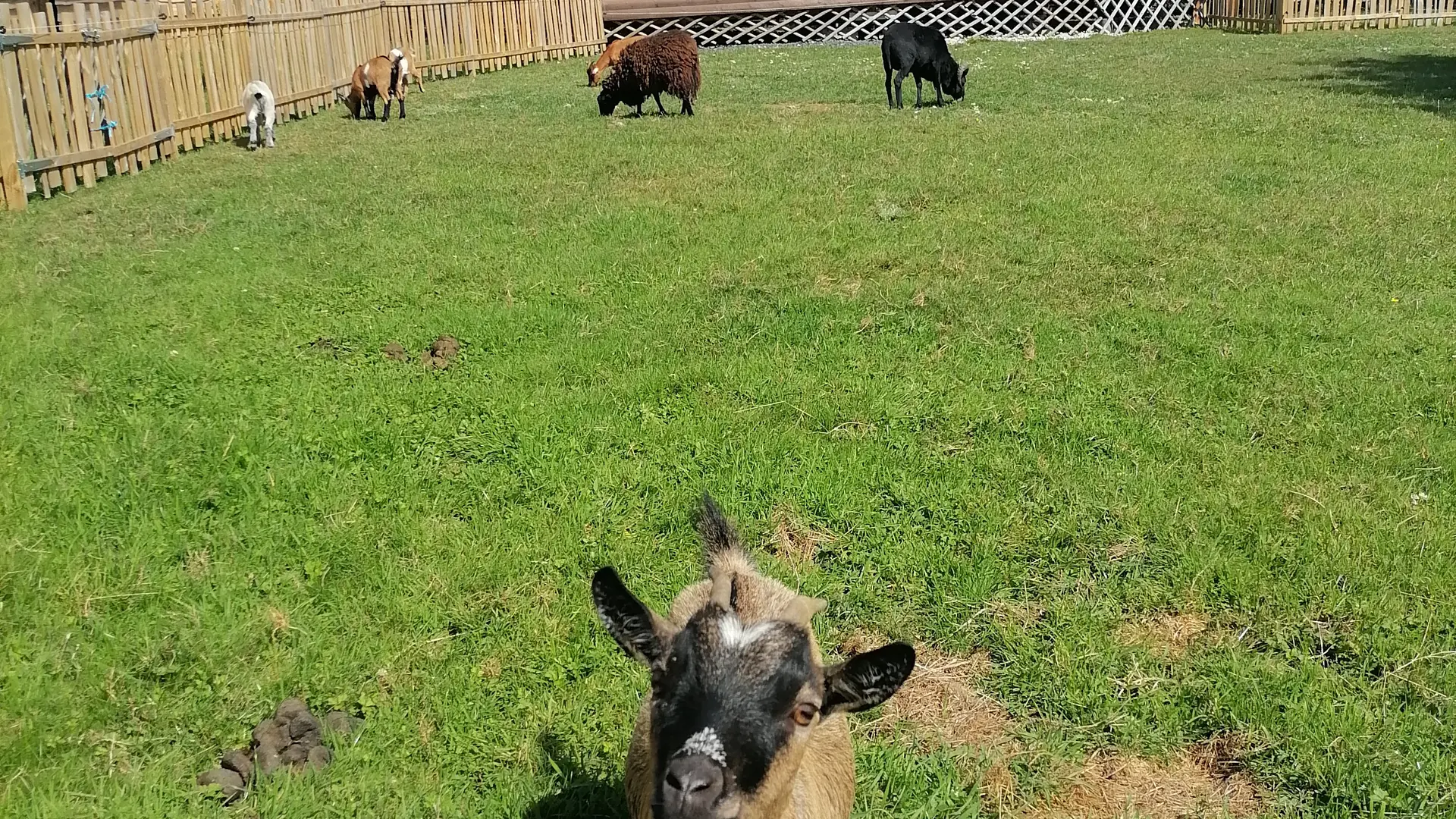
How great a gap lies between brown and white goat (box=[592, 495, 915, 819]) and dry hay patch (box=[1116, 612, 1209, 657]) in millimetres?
1799

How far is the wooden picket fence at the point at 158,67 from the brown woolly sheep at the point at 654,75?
479 centimetres

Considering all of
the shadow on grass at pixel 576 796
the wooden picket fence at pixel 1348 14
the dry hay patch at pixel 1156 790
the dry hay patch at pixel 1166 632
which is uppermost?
the wooden picket fence at pixel 1348 14

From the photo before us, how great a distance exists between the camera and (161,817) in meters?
3.36

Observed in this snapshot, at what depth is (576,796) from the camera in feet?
12.0

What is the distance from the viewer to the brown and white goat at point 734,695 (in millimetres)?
2398

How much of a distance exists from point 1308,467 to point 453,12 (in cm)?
2092

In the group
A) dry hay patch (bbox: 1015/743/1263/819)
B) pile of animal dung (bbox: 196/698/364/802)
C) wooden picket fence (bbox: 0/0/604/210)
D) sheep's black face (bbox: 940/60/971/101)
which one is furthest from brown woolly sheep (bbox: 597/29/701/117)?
dry hay patch (bbox: 1015/743/1263/819)

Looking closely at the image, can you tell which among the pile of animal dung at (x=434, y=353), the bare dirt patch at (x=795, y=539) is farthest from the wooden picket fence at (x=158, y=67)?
the bare dirt patch at (x=795, y=539)

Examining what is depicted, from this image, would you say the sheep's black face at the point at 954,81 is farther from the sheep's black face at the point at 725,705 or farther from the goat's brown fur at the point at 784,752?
the sheep's black face at the point at 725,705

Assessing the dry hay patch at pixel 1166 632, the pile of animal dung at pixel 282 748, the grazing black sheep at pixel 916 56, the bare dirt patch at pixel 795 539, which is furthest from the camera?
the grazing black sheep at pixel 916 56

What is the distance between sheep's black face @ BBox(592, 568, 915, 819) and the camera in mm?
2389

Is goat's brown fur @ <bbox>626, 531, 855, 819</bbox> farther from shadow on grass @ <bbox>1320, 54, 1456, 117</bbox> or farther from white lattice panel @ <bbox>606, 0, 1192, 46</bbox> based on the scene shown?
white lattice panel @ <bbox>606, 0, 1192, 46</bbox>

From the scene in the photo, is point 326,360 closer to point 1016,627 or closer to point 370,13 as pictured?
point 1016,627

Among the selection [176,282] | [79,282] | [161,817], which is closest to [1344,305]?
[161,817]
